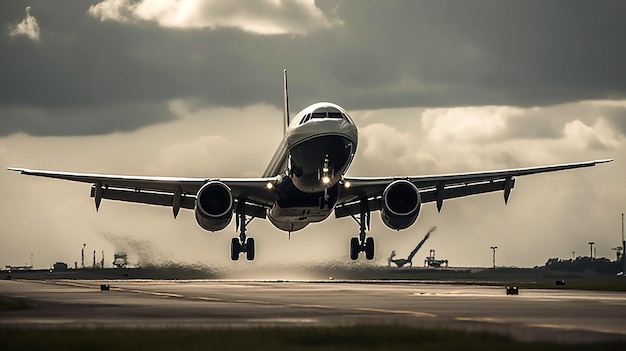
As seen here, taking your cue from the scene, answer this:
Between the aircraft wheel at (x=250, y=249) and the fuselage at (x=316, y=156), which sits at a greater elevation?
the fuselage at (x=316, y=156)

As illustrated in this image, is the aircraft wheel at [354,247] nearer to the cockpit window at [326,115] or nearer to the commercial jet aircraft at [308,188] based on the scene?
the commercial jet aircraft at [308,188]

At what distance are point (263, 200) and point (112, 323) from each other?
42.2m

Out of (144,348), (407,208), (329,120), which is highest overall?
(329,120)

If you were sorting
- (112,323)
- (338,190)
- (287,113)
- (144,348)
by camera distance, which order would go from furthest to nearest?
(287,113)
(338,190)
(112,323)
(144,348)

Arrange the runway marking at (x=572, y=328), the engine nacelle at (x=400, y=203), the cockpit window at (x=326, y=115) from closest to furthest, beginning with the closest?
the runway marking at (x=572, y=328) < the cockpit window at (x=326, y=115) < the engine nacelle at (x=400, y=203)

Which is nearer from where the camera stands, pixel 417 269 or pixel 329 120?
pixel 329 120

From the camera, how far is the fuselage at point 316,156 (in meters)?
54.8

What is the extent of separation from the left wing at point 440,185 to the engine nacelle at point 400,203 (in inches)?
39.8

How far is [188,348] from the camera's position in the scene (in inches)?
700

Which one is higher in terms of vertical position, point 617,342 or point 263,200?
point 263,200

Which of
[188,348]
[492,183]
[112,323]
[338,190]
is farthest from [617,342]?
[492,183]

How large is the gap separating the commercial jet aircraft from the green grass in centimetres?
3421

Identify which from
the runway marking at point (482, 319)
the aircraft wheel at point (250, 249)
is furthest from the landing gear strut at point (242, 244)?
the runway marking at point (482, 319)

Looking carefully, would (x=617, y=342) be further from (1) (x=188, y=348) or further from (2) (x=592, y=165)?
(2) (x=592, y=165)
